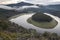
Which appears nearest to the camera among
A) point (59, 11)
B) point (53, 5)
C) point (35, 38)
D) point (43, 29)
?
point (35, 38)

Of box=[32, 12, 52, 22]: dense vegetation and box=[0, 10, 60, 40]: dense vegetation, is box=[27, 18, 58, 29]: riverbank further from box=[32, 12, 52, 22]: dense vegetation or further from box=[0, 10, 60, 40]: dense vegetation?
box=[0, 10, 60, 40]: dense vegetation

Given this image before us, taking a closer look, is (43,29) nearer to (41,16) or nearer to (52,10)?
(41,16)

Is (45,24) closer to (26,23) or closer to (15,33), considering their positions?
(26,23)

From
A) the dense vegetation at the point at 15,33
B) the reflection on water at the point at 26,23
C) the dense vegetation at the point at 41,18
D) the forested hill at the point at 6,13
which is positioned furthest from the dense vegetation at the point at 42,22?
the forested hill at the point at 6,13

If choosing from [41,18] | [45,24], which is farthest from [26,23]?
[45,24]

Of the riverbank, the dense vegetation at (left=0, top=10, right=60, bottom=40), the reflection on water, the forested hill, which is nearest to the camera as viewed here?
the dense vegetation at (left=0, top=10, right=60, bottom=40)

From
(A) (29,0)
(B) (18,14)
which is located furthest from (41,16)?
(A) (29,0)

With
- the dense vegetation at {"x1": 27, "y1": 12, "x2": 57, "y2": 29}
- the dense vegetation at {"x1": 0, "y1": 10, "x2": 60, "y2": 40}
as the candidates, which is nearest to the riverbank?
the dense vegetation at {"x1": 27, "y1": 12, "x2": 57, "y2": 29}

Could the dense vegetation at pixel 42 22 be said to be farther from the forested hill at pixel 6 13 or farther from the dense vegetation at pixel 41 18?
the forested hill at pixel 6 13

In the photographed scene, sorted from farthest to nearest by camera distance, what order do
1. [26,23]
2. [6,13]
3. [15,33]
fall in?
[6,13], [26,23], [15,33]

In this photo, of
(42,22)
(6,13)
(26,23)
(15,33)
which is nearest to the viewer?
(15,33)

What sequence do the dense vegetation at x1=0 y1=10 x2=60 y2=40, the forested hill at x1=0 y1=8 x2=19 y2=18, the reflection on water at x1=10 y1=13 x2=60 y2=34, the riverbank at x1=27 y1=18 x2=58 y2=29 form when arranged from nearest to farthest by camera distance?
1. the dense vegetation at x1=0 y1=10 x2=60 y2=40
2. the reflection on water at x1=10 y1=13 x2=60 y2=34
3. the riverbank at x1=27 y1=18 x2=58 y2=29
4. the forested hill at x1=0 y1=8 x2=19 y2=18
